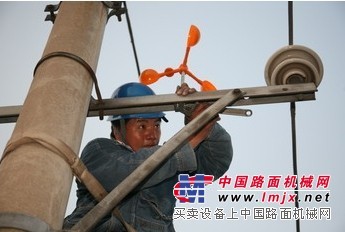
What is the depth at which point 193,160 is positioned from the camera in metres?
2.91

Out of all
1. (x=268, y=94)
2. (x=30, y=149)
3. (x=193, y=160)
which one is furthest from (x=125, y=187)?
(x=268, y=94)

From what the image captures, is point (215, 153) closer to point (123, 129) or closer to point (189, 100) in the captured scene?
point (123, 129)

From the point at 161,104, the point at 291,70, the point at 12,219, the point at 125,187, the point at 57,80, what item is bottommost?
the point at 12,219

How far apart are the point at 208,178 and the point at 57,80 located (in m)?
2.45

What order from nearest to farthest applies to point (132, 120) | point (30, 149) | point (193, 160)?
point (30, 149) < point (193, 160) < point (132, 120)

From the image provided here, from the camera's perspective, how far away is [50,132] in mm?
2219

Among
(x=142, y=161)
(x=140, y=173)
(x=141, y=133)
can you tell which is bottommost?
(x=140, y=173)

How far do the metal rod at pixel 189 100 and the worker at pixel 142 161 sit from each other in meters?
0.12

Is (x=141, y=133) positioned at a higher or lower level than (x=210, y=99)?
higher

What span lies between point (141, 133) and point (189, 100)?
1.24 metres

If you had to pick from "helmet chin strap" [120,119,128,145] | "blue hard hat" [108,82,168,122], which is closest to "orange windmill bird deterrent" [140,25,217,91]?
"blue hard hat" [108,82,168,122]

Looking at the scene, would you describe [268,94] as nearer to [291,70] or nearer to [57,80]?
[291,70]

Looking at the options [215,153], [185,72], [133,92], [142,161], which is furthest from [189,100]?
[133,92]

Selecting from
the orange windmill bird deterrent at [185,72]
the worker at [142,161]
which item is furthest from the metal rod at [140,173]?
the orange windmill bird deterrent at [185,72]
